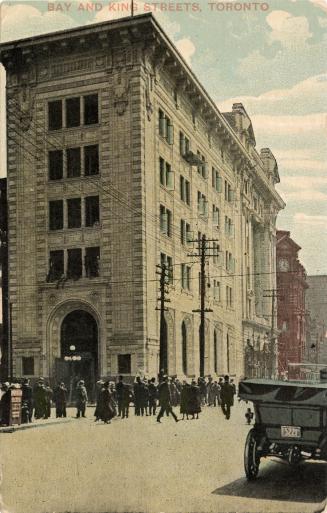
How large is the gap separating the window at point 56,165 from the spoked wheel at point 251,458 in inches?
983

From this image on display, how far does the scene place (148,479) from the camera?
12922 mm

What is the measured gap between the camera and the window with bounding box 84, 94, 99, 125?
118ft

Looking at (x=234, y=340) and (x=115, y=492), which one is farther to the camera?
(x=234, y=340)

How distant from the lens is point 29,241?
116ft

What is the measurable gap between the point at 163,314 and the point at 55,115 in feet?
36.3

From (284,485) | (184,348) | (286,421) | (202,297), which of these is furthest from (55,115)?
(284,485)

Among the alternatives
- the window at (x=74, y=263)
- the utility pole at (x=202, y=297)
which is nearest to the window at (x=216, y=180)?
the utility pole at (x=202, y=297)

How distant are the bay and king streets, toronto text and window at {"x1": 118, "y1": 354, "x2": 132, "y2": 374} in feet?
71.5

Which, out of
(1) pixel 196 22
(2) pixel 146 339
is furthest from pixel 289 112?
(2) pixel 146 339

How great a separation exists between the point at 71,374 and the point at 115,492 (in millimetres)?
23729

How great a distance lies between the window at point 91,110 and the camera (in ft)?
118

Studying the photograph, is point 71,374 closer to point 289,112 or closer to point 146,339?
point 146,339

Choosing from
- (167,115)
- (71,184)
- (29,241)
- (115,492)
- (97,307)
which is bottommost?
(115,492)

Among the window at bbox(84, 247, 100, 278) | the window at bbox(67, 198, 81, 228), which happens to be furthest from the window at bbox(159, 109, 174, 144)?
the window at bbox(84, 247, 100, 278)
